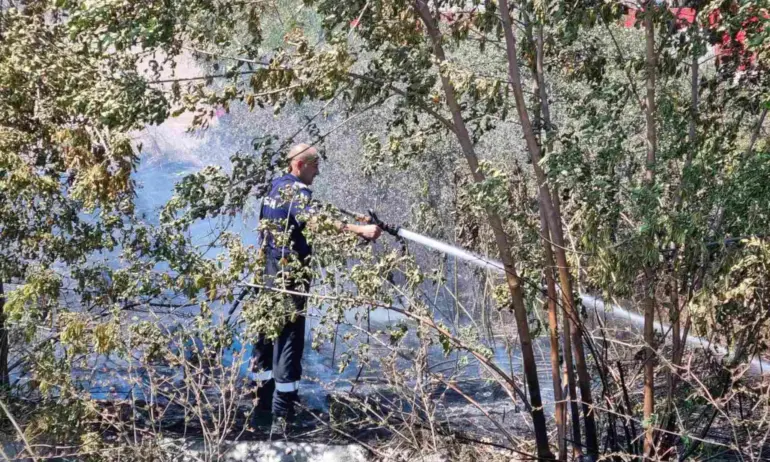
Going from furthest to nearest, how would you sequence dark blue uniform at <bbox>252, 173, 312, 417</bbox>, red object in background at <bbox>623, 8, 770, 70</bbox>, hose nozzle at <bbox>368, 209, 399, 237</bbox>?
dark blue uniform at <bbox>252, 173, 312, 417</bbox> → hose nozzle at <bbox>368, 209, 399, 237</bbox> → red object in background at <bbox>623, 8, 770, 70</bbox>

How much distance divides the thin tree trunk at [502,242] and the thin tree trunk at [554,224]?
23 centimetres

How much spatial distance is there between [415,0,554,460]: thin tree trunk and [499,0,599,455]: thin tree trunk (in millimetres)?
226

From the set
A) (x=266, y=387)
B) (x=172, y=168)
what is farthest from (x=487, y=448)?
(x=172, y=168)

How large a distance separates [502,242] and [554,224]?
0.27 metres

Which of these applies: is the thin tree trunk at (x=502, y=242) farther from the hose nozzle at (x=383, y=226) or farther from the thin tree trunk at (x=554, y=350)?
the hose nozzle at (x=383, y=226)

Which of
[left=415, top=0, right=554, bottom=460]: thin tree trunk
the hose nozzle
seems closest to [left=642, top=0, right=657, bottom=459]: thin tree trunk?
[left=415, top=0, right=554, bottom=460]: thin tree trunk

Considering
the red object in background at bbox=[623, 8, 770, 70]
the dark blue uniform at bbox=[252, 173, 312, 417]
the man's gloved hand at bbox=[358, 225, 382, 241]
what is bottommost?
the dark blue uniform at bbox=[252, 173, 312, 417]

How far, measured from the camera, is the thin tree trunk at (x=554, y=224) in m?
4.50

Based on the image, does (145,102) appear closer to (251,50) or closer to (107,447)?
(251,50)

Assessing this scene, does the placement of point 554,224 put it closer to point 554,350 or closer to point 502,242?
point 502,242

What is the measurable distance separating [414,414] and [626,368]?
1.79m

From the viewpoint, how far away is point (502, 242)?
4.73 m

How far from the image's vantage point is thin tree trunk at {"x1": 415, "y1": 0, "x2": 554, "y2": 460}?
4.54m

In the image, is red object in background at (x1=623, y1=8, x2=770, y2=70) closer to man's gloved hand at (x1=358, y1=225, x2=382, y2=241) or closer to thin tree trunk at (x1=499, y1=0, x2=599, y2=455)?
thin tree trunk at (x1=499, y1=0, x2=599, y2=455)
